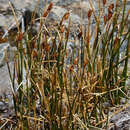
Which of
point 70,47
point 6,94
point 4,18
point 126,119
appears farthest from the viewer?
point 4,18

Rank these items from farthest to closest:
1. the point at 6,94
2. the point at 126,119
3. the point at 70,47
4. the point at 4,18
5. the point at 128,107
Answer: the point at 4,18 → the point at 70,47 → the point at 6,94 → the point at 128,107 → the point at 126,119

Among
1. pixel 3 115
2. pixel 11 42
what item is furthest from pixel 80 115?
pixel 11 42

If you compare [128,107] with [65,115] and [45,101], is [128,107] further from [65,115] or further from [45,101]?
[45,101]

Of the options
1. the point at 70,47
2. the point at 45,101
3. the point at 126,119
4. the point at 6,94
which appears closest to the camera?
the point at 45,101

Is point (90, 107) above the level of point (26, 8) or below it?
below

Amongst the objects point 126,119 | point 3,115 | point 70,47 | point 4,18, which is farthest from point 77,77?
point 4,18

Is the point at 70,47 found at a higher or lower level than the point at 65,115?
higher

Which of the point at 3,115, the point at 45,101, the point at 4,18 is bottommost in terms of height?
the point at 3,115

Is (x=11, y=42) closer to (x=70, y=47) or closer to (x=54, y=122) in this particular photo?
(x=70, y=47)

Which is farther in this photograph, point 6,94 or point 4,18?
point 4,18
